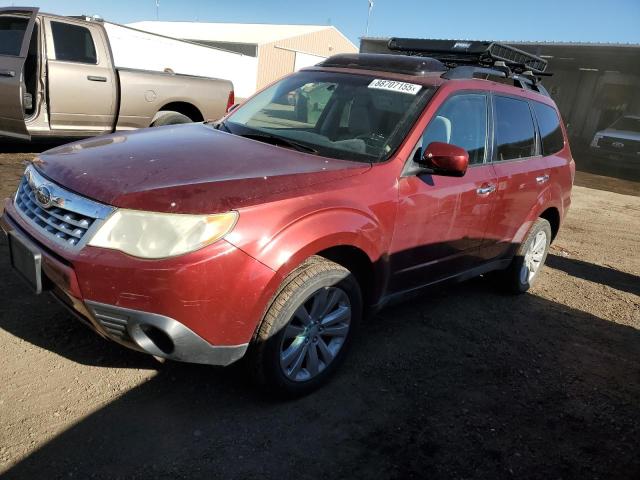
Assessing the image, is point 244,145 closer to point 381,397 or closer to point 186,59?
point 381,397

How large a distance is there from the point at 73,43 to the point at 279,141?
16.8ft

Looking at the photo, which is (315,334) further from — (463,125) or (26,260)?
(463,125)

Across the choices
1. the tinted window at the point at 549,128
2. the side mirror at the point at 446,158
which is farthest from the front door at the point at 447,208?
the tinted window at the point at 549,128

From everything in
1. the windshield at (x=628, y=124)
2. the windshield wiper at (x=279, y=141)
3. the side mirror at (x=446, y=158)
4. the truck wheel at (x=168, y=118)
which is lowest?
the truck wheel at (x=168, y=118)

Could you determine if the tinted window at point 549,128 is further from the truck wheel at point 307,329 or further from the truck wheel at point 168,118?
the truck wheel at point 168,118

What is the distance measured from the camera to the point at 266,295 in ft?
8.00

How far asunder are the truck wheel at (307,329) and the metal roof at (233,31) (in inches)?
1428

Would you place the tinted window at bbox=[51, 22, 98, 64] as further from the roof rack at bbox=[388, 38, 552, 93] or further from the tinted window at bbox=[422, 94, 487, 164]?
the tinted window at bbox=[422, 94, 487, 164]

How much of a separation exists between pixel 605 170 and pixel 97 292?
17.7m

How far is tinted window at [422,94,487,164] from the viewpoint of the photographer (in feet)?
11.0

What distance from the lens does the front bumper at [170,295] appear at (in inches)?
87.8

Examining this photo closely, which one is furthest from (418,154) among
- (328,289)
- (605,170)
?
(605,170)

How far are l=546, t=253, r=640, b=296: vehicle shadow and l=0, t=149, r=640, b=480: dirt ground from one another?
1.80 m

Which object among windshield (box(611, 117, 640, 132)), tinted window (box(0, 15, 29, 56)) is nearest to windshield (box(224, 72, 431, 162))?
tinted window (box(0, 15, 29, 56))
